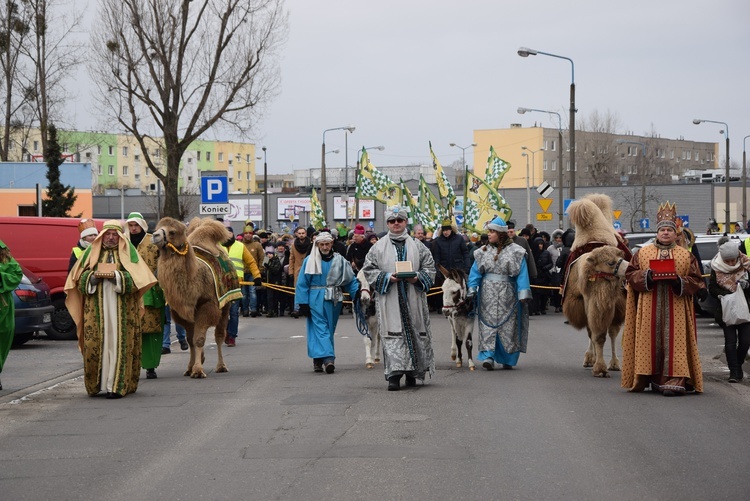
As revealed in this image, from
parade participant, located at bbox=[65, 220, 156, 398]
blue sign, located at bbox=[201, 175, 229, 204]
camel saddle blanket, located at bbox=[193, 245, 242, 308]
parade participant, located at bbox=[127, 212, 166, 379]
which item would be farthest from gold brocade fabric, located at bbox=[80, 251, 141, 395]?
blue sign, located at bbox=[201, 175, 229, 204]

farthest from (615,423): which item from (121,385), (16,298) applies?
(16,298)

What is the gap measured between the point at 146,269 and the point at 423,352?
10.3 ft

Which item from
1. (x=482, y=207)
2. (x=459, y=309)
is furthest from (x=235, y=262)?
(x=482, y=207)

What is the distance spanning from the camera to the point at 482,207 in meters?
29.1

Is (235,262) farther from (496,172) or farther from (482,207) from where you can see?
(496,172)

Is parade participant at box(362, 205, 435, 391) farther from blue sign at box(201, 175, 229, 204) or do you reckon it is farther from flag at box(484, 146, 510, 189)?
flag at box(484, 146, 510, 189)

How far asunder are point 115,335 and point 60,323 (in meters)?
8.62

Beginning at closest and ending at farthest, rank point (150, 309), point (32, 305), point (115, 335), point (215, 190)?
point (115, 335) → point (150, 309) → point (32, 305) → point (215, 190)

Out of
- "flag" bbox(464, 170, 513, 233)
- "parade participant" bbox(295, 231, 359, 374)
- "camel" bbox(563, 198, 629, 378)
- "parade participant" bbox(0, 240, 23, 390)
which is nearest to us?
"parade participant" bbox(0, 240, 23, 390)

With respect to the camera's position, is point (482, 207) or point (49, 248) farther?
point (482, 207)

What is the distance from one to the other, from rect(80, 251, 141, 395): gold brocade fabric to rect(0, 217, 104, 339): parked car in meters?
8.17

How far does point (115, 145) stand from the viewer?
121562 millimetres

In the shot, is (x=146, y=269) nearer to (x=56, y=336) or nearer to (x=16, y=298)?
(x=16, y=298)

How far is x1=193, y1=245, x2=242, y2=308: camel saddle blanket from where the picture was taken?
14196 millimetres
